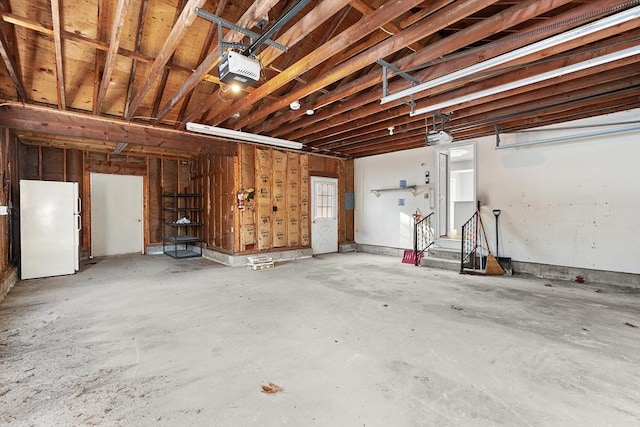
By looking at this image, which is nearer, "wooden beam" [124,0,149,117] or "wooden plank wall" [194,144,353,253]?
"wooden beam" [124,0,149,117]

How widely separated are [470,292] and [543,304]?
895 millimetres

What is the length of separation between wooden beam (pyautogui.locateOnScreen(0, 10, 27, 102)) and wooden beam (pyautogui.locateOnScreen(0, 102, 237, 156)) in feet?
1.25

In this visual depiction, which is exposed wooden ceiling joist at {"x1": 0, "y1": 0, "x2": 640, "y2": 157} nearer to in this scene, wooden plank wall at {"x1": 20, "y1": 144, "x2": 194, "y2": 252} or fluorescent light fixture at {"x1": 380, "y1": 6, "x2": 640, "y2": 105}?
fluorescent light fixture at {"x1": 380, "y1": 6, "x2": 640, "y2": 105}

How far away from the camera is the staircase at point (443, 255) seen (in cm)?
624

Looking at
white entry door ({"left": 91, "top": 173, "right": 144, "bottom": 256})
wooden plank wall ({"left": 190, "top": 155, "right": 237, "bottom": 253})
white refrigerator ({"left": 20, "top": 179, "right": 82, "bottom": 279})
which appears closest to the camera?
white refrigerator ({"left": 20, "top": 179, "right": 82, "bottom": 279})

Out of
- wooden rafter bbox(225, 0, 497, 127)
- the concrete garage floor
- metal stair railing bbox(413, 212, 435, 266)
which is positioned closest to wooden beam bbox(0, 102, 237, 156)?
wooden rafter bbox(225, 0, 497, 127)

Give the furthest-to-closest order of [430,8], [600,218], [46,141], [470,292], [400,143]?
1. [400,143]
2. [46,141]
3. [600,218]
4. [470,292]
5. [430,8]

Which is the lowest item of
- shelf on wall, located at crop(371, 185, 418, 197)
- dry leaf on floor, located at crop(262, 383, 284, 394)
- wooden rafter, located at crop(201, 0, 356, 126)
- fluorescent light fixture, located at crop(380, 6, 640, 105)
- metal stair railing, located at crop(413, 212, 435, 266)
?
dry leaf on floor, located at crop(262, 383, 284, 394)

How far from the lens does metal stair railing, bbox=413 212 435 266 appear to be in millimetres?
7136

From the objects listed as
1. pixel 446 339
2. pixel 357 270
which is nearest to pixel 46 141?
pixel 357 270

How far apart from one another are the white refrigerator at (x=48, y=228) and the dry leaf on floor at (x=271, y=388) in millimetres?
5700

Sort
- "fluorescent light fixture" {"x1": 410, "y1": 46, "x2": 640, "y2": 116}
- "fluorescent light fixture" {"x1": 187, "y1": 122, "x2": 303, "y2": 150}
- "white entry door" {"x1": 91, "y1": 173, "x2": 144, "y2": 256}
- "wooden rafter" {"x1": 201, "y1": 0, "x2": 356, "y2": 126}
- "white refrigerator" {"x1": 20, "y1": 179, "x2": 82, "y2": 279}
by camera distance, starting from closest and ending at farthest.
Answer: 1. "wooden rafter" {"x1": 201, "y1": 0, "x2": 356, "y2": 126}
2. "fluorescent light fixture" {"x1": 410, "y1": 46, "x2": 640, "y2": 116}
3. "white refrigerator" {"x1": 20, "y1": 179, "x2": 82, "y2": 279}
4. "fluorescent light fixture" {"x1": 187, "y1": 122, "x2": 303, "y2": 150}
5. "white entry door" {"x1": 91, "y1": 173, "x2": 144, "y2": 256}

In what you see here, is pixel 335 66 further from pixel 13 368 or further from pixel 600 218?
pixel 600 218

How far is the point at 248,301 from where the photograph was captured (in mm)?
3980
